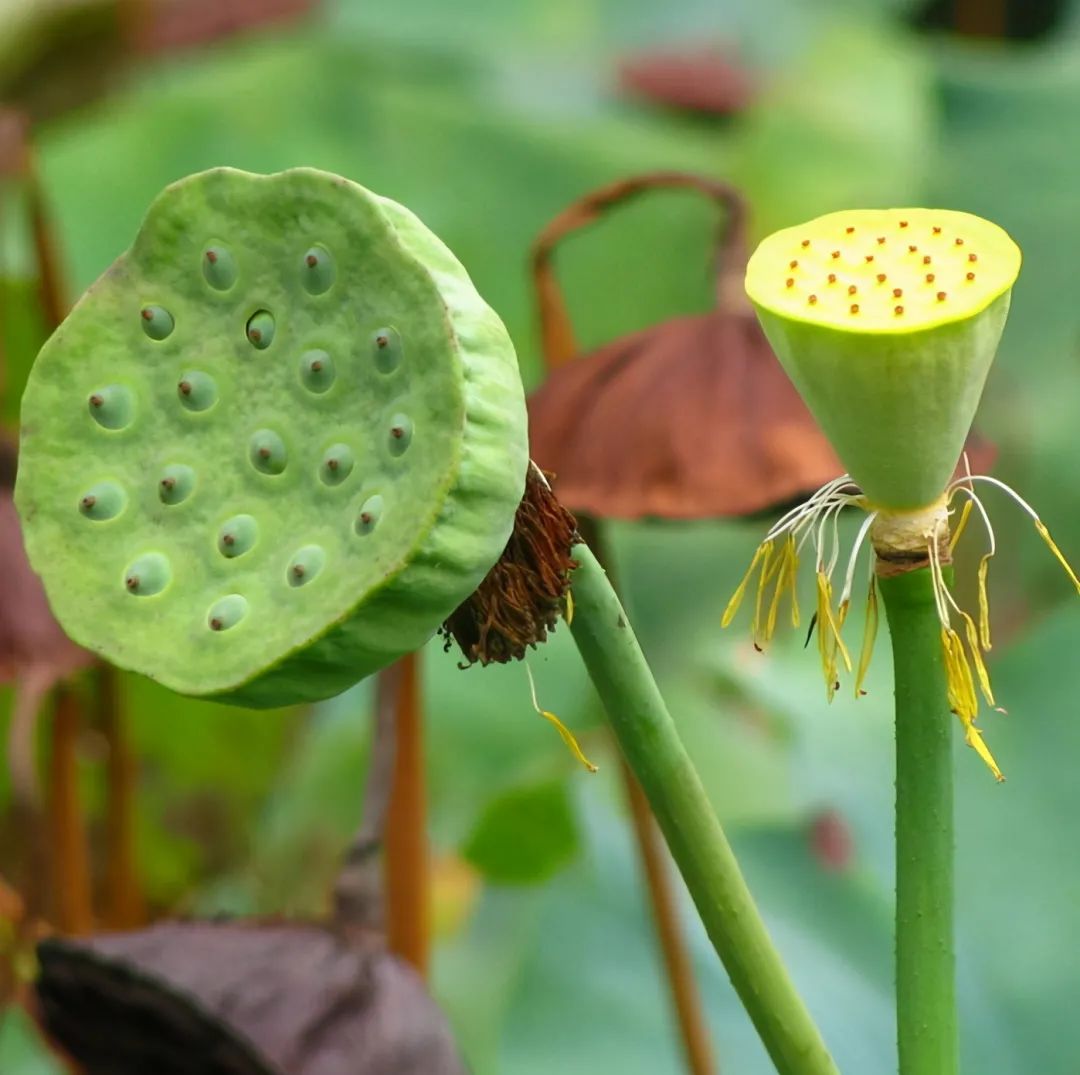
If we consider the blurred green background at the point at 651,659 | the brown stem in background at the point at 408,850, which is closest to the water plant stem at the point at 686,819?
the brown stem in background at the point at 408,850

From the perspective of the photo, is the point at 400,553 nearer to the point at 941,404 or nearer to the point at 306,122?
the point at 941,404

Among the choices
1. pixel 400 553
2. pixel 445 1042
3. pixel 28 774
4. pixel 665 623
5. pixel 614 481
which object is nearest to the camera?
pixel 400 553

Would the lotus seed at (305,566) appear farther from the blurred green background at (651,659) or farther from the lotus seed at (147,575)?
the blurred green background at (651,659)

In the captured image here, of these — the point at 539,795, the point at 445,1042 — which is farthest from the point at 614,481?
the point at 539,795

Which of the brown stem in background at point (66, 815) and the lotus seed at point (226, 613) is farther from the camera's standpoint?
the brown stem in background at point (66, 815)

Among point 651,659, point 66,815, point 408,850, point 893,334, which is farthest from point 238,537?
point 651,659

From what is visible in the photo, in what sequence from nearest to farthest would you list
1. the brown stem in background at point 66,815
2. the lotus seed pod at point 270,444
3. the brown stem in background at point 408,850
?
the lotus seed pod at point 270,444
the brown stem in background at point 408,850
the brown stem in background at point 66,815

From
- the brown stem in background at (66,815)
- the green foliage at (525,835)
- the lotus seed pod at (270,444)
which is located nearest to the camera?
the lotus seed pod at (270,444)
